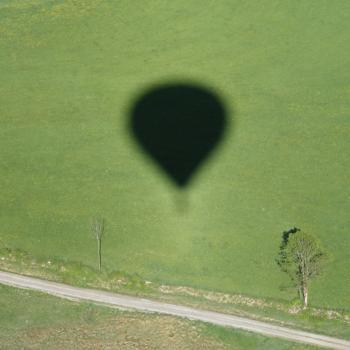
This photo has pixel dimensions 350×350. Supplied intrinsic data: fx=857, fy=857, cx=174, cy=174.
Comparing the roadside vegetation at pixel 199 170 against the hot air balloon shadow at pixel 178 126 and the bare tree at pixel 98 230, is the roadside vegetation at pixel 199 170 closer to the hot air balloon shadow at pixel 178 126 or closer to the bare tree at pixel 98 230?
the bare tree at pixel 98 230

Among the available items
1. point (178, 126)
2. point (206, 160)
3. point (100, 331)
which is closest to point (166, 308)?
point (100, 331)

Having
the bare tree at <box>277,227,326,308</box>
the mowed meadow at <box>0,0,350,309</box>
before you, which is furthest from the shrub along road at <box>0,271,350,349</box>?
the bare tree at <box>277,227,326,308</box>

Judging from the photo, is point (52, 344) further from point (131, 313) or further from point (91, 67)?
point (91, 67)

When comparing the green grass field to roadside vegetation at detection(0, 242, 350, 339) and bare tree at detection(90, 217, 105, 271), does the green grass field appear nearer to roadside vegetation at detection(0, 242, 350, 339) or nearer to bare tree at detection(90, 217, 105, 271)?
roadside vegetation at detection(0, 242, 350, 339)

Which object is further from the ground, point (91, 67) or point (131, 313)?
point (91, 67)

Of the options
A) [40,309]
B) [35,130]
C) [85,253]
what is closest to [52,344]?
[40,309]

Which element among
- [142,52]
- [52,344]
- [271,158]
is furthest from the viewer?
[142,52]
